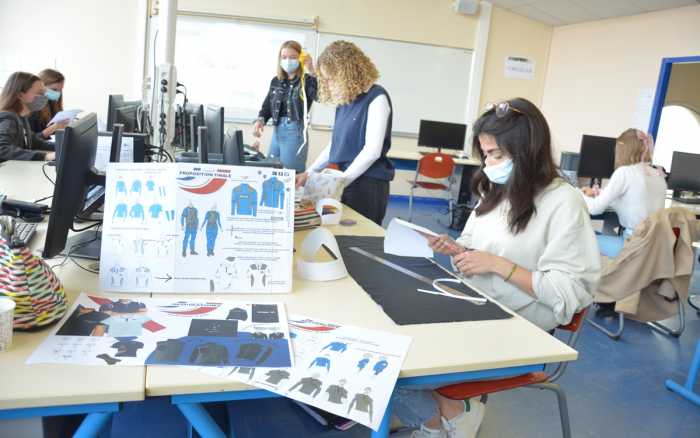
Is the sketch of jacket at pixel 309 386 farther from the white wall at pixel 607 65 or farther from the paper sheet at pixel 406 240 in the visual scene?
the white wall at pixel 607 65

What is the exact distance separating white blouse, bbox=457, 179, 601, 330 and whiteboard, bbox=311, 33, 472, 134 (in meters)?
5.08

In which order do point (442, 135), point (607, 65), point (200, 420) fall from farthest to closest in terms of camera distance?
point (442, 135) < point (607, 65) < point (200, 420)

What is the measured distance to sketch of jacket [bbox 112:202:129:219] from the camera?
119cm

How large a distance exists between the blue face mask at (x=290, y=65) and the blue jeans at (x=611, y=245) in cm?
231

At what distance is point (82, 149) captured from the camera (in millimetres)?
1246

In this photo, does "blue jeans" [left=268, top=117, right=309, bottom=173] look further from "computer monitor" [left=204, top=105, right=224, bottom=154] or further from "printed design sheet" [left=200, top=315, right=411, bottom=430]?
"printed design sheet" [left=200, top=315, right=411, bottom=430]

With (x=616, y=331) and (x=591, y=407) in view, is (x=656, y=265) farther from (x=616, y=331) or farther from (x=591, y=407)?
(x=591, y=407)

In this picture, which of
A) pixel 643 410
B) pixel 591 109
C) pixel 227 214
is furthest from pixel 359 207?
pixel 591 109

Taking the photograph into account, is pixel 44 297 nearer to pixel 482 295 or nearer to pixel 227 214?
pixel 227 214

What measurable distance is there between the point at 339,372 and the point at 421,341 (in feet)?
0.76

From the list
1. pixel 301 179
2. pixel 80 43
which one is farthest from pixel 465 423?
pixel 80 43

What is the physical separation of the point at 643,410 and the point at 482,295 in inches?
53.4

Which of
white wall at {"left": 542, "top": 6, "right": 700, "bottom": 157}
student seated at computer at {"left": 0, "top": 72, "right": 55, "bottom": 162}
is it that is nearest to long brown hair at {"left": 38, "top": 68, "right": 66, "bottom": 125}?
student seated at computer at {"left": 0, "top": 72, "right": 55, "bottom": 162}

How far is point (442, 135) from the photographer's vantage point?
6.06m
